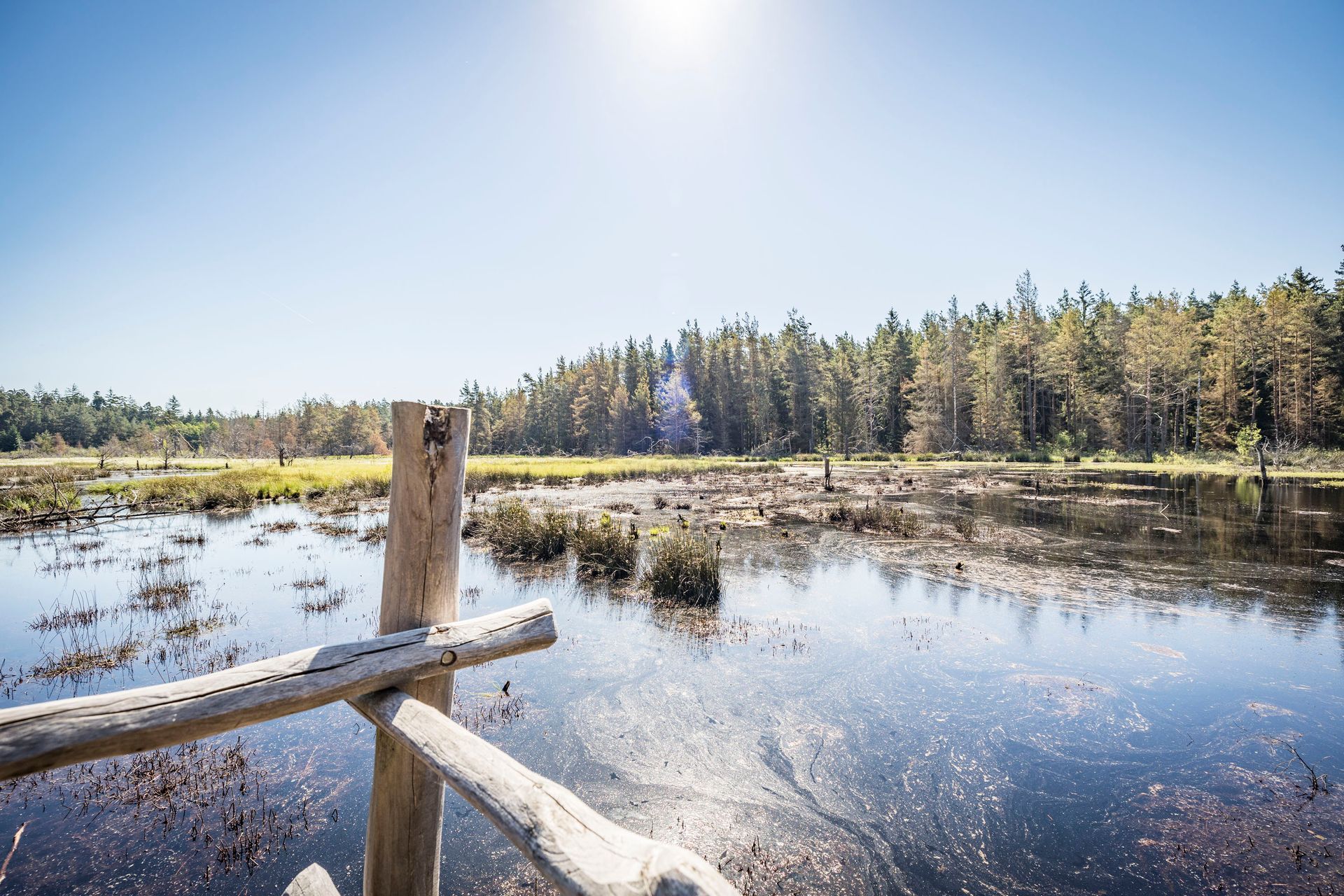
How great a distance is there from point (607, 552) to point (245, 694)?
9628mm

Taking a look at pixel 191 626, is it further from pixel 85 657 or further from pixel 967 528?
pixel 967 528

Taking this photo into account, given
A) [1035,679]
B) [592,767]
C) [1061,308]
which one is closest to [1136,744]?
[1035,679]

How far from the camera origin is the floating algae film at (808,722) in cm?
370

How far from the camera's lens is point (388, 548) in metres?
2.37

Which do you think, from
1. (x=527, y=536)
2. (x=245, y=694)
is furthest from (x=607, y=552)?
(x=245, y=694)

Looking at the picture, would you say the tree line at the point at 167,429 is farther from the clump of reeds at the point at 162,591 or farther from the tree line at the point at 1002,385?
the clump of reeds at the point at 162,591

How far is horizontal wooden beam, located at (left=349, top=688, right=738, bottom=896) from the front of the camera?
1174 mm

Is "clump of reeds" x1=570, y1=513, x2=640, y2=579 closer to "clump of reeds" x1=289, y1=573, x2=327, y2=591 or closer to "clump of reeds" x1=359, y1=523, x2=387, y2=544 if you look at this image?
"clump of reeds" x1=289, y1=573, x2=327, y2=591

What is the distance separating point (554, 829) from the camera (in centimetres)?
141

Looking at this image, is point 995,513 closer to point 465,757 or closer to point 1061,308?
point 465,757

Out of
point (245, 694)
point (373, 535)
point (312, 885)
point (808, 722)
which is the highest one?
point (245, 694)

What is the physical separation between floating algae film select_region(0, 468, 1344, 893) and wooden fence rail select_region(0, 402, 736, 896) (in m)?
1.67

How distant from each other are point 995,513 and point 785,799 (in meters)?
17.0

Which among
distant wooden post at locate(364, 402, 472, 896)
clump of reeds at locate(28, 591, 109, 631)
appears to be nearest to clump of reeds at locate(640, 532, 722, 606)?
distant wooden post at locate(364, 402, 472, 896)
